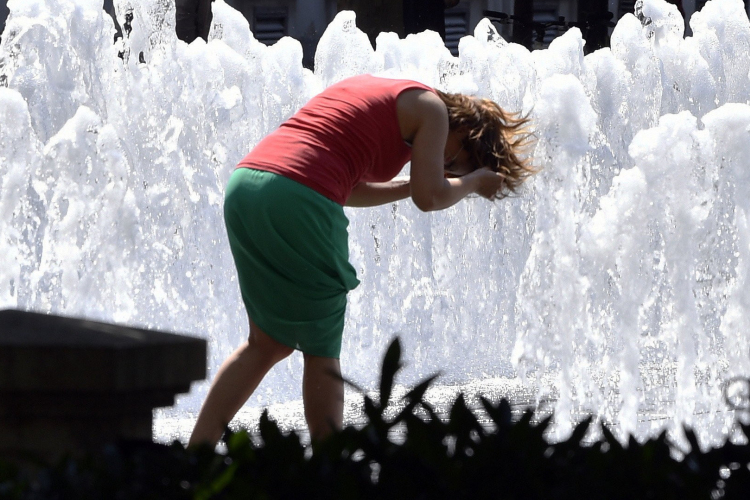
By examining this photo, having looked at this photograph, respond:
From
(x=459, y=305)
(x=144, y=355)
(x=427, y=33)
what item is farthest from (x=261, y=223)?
(x=427, y=33)

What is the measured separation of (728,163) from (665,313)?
4.54ft

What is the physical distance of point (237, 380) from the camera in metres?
3.07

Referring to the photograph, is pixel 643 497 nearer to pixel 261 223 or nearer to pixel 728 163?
pixel 261 223

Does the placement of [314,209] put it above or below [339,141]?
below

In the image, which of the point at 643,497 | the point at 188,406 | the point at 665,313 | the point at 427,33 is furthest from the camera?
the point at 427,33

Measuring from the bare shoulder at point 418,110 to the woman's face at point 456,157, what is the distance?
0.51 ft

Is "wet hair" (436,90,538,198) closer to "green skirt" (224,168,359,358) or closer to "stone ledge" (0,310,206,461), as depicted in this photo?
"green skirt" (224,168,359,358)

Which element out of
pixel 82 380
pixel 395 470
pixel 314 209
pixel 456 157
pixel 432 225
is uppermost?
pixel 432 225

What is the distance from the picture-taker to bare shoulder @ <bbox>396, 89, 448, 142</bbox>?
3.10 metres

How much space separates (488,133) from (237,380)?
877 mm

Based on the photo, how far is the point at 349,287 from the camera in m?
3.10

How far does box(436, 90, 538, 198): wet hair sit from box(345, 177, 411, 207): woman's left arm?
9.5 inches

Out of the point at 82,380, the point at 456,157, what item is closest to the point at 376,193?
the point at 456,157

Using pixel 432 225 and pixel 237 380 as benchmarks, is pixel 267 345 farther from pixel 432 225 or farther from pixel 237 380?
pixel 432 225
